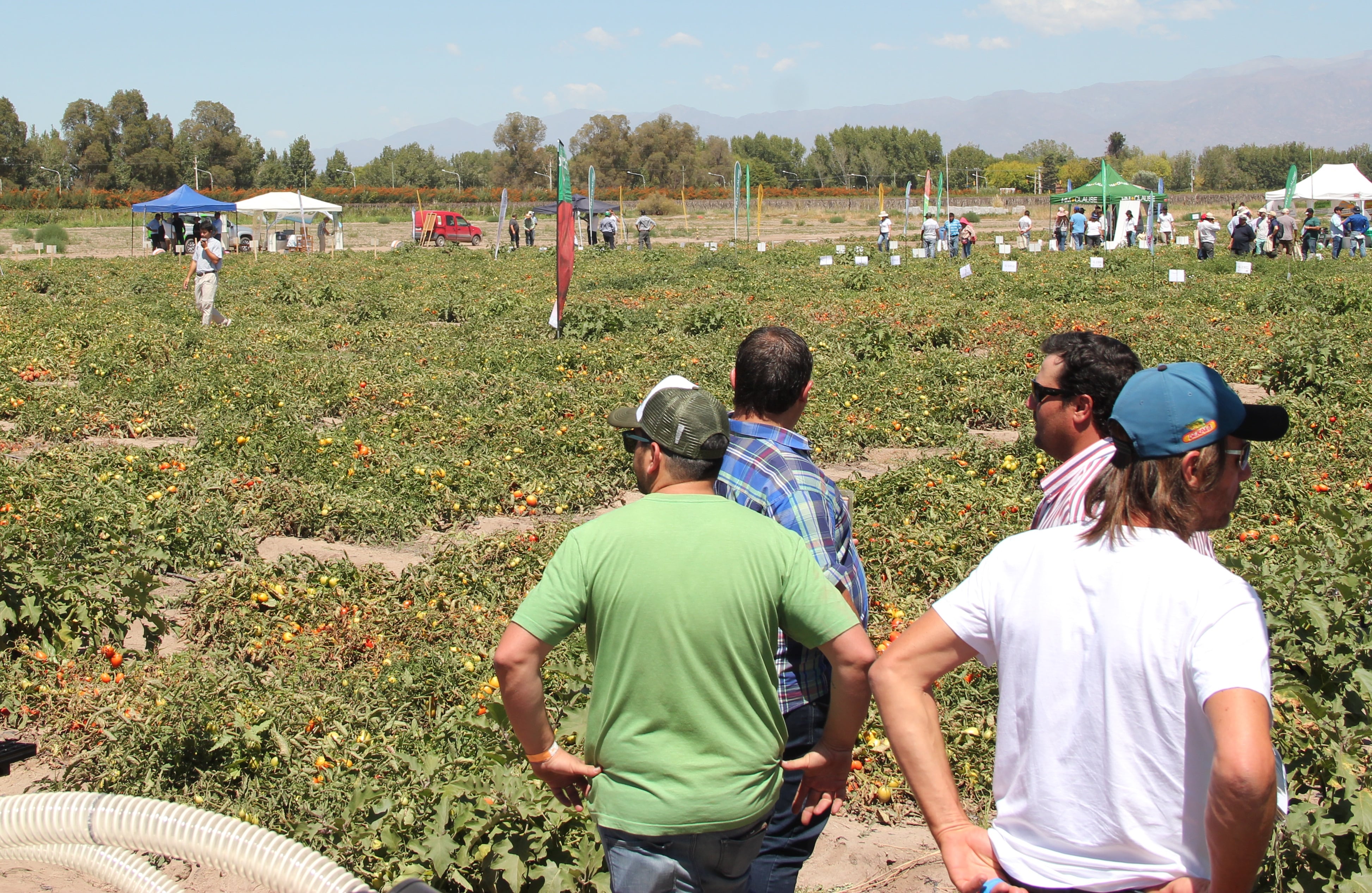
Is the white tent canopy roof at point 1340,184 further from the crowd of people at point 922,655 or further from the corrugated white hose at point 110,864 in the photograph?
the corrugated white hose at point 110,864

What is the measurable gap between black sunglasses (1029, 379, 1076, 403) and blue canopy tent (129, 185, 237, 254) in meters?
33.6

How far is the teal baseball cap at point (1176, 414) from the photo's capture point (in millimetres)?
1941

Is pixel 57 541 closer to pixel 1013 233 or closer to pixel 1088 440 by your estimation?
pixel 1088 440

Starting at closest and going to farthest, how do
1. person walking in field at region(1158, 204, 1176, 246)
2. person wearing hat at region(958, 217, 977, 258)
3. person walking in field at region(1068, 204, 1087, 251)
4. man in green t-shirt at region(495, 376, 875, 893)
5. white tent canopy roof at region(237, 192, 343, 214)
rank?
man in green t-shirt at region(495, 376, 875, 893) → person wearing hat at region(958, 217, 977, 258) → person walking in field at region(1068, 204, 1087, 251) → person walking in field at region(1158, 204, 1176, 246) → white tent canopy roof at region(237, 192, 343, 214)

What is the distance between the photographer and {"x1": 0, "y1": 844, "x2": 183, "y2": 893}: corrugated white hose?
2744 millimetres

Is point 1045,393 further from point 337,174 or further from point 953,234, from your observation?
point 337,174

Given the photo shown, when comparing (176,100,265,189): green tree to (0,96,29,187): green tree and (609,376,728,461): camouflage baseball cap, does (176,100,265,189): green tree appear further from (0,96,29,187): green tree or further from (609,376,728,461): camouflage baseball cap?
(609,376,728,461): camouflage baseball cap

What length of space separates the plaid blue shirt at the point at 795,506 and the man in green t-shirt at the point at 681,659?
215 mm

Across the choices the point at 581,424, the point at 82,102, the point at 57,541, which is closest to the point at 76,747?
the point at 57,541

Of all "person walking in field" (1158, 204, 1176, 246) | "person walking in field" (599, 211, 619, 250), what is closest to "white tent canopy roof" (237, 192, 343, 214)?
"person walking in field" (599, 211, 619, 250)

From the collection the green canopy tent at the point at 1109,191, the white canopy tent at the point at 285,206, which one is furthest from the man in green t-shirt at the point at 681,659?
the white canopy tent at the point at 285,206

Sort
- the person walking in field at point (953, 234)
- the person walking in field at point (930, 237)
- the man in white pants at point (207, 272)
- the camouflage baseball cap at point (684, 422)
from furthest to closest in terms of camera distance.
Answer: the person walking in field at point (953, 234) → the person walking in field at point (930, 237) → the man in white pants at point (207, 272) → the camouflage baseball cap at point (684, 422)

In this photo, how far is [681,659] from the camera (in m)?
2.27

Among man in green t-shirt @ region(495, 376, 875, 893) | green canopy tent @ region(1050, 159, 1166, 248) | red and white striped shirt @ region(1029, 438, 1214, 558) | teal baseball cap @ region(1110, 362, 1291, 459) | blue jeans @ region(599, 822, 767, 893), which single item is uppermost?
green canopy tent @ region(1050, 159, 1166, 248)
